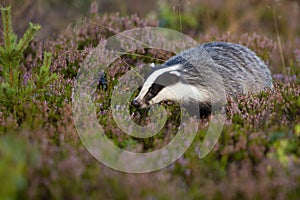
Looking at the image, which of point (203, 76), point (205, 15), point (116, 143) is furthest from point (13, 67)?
point (205, 15)

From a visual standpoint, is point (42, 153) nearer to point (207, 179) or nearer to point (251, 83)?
point (207, 179)

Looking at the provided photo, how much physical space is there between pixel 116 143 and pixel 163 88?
1.08 meters

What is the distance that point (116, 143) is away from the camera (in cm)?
419

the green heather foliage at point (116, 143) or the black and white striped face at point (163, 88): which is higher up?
the black and white striped face at point (163, 88)

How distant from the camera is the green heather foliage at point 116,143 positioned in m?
3.24

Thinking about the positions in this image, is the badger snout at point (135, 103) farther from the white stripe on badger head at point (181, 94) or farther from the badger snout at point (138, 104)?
the white stripe on badger head at point (181, 94)

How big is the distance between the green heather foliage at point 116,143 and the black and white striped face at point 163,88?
151mm

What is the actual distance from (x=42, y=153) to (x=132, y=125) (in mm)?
1236

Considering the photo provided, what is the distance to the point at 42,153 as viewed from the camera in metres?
3.68

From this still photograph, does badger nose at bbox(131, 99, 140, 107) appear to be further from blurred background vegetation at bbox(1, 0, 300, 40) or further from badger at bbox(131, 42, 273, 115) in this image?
blurred background vegetation at bbox(1, 0, 300, 40)

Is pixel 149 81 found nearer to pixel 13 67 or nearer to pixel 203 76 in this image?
pixel 203 76

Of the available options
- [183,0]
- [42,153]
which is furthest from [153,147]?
[183,0]

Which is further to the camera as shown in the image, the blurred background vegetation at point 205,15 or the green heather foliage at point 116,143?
the blurred background vegetation at point 205,15

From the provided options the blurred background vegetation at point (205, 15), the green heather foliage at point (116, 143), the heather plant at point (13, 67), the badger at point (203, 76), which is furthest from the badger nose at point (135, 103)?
the blurred background vegetation at point (205, 15)
